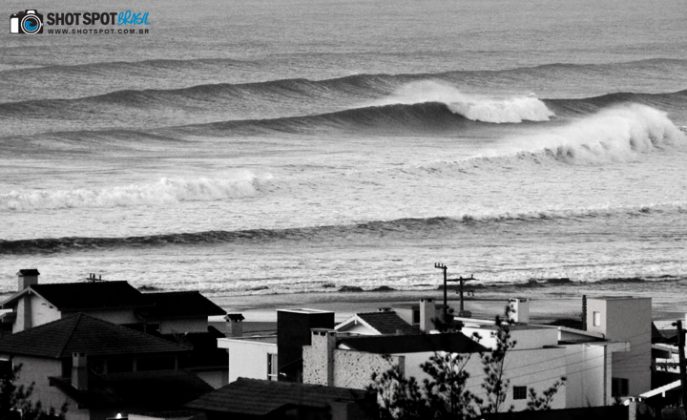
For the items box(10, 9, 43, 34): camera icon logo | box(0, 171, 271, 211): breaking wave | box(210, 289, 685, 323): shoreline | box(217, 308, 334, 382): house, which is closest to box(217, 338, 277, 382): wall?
box(217, 308, 334, 382): house

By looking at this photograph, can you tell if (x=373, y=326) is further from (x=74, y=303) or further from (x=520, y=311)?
(x=74, y=303)

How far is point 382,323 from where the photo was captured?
2408cm

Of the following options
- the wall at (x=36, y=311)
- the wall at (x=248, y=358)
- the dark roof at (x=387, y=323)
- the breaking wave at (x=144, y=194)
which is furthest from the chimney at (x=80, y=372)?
the breaking wave at (x=144, y=194)

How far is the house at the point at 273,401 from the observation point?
16141 millimetres

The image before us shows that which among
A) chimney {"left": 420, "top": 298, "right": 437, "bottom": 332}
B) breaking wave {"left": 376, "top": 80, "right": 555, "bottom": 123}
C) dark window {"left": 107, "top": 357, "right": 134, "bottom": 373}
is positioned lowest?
dark window {"left": 107, "top": 357, "right": 134, "bottom": 373}

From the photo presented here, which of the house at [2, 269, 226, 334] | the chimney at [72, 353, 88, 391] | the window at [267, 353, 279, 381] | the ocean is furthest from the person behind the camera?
the ocean

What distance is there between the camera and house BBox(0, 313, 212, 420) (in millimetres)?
20062

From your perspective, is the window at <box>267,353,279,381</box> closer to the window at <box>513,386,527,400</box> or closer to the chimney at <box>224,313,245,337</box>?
the window at <box>513,386,527,400</box>

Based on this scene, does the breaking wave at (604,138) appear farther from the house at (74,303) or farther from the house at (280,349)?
the house at (280,349)

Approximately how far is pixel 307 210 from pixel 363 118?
60.0 feet

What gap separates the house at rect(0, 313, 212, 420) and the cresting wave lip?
29.3 m

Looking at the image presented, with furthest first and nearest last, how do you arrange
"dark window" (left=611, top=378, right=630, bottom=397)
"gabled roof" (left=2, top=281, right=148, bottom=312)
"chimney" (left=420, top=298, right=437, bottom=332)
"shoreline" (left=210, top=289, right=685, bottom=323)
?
1. "shoreline" (left=210, top=289, right=685, bottom=323)
2. "gabled roof" (left=2, top=281, right=148, bottom=312)
3. "dark window" (left=611, top=378, right=630, bottom=397)
4. "chimney" (left=420, top=298, right=437, bottom=332)

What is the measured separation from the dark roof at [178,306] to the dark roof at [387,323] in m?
2.96

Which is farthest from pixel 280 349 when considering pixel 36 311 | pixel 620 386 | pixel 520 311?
pixel 36 311
